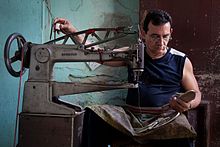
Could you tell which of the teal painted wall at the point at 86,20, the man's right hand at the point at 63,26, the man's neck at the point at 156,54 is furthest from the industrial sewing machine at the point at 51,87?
the teal painted wall at the point at 86,20

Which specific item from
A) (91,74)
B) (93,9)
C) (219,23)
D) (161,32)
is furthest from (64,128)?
(219,23)

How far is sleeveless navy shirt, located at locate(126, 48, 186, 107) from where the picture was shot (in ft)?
5.50

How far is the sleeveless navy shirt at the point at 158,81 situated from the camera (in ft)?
5.50

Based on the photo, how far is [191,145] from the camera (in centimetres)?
144

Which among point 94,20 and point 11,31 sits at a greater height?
point 94,20

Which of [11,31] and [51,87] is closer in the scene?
[51,87]

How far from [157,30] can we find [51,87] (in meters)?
0.61

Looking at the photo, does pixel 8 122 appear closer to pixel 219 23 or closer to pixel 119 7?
pixel 119 7

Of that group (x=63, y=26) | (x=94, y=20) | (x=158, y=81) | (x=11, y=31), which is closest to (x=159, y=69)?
(x=158, y=81)

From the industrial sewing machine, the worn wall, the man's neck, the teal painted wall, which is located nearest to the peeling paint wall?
the teal painted wall

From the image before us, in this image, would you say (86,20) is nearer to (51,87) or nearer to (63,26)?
(63,26)

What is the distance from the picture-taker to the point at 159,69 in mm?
1746

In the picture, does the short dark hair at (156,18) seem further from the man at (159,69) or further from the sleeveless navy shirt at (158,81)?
the sleeveless navy shirt at (158,81)

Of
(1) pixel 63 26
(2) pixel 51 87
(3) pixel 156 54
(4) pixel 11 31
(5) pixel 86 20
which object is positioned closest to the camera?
(2) pixel 51 87
